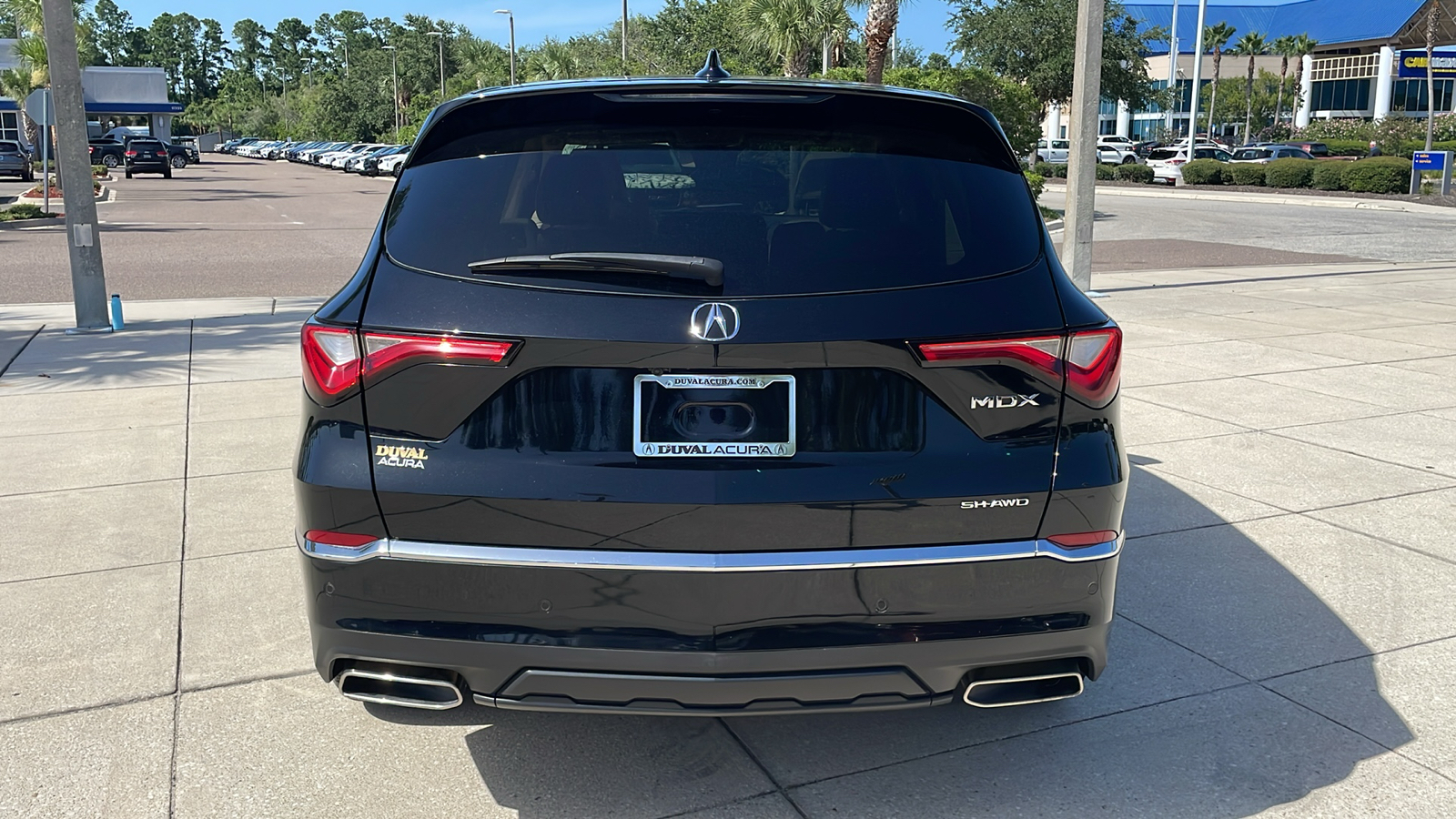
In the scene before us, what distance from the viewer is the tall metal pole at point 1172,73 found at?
6769 centimetres

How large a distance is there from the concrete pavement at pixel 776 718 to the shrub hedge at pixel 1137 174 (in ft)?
138

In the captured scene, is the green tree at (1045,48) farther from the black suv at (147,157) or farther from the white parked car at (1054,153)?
the black suv at (147,157)

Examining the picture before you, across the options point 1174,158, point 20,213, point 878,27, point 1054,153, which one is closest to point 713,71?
point 878,27

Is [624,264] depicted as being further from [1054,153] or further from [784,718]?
[1054,153]

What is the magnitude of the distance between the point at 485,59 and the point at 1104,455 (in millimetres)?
87610

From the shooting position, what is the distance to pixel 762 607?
291 cm

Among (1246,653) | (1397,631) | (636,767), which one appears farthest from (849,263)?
(1397,631)

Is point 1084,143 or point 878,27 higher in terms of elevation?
point 878,27

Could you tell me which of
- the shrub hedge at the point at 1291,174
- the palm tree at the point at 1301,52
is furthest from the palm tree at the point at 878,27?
the palm tree at the point at 1301,52

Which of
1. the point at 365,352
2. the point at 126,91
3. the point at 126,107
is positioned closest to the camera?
the point at 365,352

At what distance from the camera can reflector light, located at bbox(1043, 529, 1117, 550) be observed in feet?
9.93

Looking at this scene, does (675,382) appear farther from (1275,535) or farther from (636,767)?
(1275,535)

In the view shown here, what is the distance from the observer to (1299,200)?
35.2 meters

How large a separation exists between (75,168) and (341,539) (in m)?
9.77
